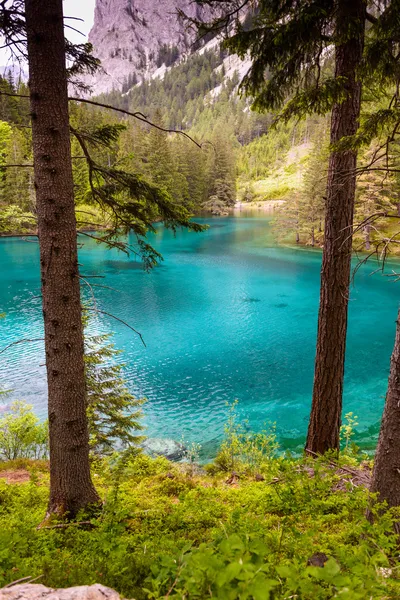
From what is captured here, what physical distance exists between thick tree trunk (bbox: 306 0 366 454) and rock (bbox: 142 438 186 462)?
4.38 metres

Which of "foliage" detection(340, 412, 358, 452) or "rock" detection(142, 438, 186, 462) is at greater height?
"foliage" detection(340, 412, 358, 452)

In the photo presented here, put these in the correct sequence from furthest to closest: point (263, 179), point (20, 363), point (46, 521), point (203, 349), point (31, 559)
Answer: point (263, 179) < point (203, 349) < point (20, 363) < point (46, 521) < point (31, 559)

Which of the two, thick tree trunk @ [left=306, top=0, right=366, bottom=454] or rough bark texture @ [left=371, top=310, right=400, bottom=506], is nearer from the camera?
rough bark texture @ [left=371, top=310, right=400, bottom=506]

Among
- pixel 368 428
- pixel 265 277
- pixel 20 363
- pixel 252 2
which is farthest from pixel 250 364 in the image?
pixel 265 277

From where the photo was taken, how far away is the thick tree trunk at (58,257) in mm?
3148

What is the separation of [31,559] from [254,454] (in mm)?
6338

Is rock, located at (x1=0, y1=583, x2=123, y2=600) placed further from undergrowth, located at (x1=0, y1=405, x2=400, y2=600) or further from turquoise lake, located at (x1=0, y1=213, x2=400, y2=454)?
turquoise lake, located at (x1=0, y1=213, x2=400, y2=454)

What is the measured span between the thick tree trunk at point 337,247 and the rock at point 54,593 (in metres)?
4.16

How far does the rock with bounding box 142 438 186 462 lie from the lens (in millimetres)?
9156

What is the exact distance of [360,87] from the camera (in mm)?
4824

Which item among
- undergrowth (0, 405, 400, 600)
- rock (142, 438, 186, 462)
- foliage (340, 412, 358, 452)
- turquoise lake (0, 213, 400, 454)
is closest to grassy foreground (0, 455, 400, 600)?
undergrowth (0, 405, 400, 600)

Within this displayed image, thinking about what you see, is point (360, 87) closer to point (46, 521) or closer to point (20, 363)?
point (46, 521)

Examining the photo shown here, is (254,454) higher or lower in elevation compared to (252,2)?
lower

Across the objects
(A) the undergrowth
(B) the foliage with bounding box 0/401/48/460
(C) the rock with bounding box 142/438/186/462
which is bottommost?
(C) the rock with bounding box 142/438/186/462
